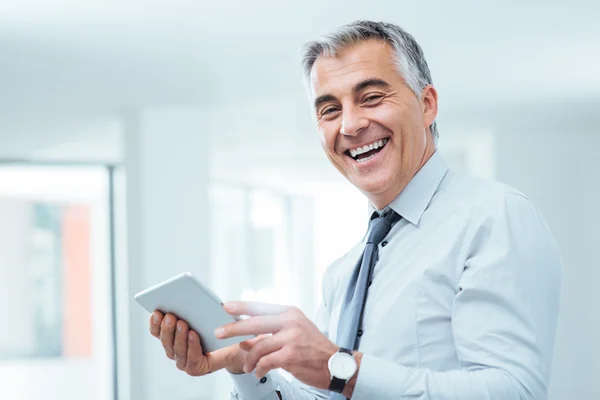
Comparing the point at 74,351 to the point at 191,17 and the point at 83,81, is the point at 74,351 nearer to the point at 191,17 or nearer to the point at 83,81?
the point at 83,81

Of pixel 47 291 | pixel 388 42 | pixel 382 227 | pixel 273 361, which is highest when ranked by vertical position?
pixel 388 42

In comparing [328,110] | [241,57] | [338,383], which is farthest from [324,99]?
[241,57]

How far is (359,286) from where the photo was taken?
5.55 ft

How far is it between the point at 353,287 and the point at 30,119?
5512 mm

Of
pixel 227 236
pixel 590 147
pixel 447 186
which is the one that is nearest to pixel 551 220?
pixel 590 147

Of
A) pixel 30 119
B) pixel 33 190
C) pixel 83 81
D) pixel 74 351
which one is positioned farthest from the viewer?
pixel 74 351

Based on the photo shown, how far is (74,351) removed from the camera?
16.7 m

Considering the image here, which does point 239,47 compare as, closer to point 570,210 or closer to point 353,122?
point 353,122

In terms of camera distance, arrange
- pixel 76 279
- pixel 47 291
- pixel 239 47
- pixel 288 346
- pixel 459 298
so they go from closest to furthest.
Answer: pixel 288 346 < pixel 459 298 < pixel 239 47 < pixel 47 291 < pixel 76 279

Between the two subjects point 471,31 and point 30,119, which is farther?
point 30,119

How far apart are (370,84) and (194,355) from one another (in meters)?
0.64

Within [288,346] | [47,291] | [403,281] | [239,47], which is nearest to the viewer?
[288,346]

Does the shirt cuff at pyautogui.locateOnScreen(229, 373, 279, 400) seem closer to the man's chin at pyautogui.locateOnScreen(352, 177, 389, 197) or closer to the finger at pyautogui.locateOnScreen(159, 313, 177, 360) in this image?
the finger at pyautogui.locateOnScreen(159, 313, 177, 360)

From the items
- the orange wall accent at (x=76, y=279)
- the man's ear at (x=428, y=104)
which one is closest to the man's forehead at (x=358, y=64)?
the man's ear at (x=428, y=104)
